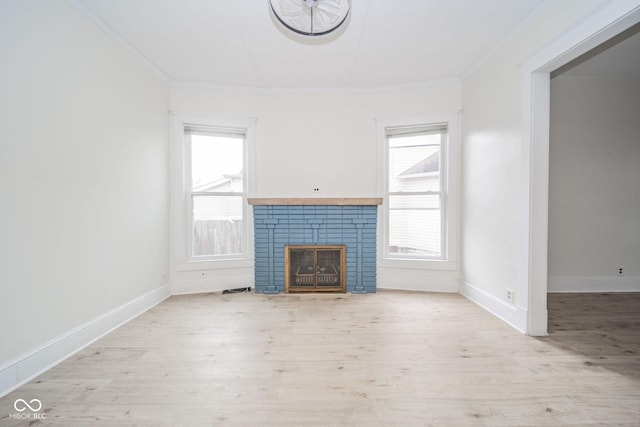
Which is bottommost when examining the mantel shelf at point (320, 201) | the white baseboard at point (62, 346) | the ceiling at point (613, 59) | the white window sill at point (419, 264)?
the white baseboard at point (62, 346)

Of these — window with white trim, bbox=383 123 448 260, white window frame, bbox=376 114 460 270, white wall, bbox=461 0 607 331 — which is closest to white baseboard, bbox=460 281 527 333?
white wall, bbox=461 0 607 331

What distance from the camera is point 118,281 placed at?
256 centimetres

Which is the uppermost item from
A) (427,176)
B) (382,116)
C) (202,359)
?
(382,116)

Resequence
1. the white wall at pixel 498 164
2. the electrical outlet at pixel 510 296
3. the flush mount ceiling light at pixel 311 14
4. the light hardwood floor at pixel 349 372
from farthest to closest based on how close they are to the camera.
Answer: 1. the electrical outlet at pixel 510 296
2. the white wall at pixel 498 164
3. the flush mount ceiling light at pixel 311 14
4. the light hardwood floor at pixel 349 372

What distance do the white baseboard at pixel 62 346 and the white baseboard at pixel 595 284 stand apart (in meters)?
4.95

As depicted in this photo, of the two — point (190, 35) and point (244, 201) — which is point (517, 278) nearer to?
point (244, 201)

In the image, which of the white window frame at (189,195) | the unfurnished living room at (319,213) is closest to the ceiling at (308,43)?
the unfurnished living room at (319,213)

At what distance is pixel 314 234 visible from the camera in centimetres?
357

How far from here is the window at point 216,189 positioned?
11.6ft

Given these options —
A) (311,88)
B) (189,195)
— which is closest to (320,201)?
(311,88)

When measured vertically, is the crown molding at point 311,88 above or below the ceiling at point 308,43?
below

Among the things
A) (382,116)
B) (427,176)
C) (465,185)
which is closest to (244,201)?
(382,116)

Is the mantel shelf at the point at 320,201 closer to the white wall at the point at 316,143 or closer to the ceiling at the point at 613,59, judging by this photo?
the white wall at the point at 316,143

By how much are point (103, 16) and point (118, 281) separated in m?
2.32
